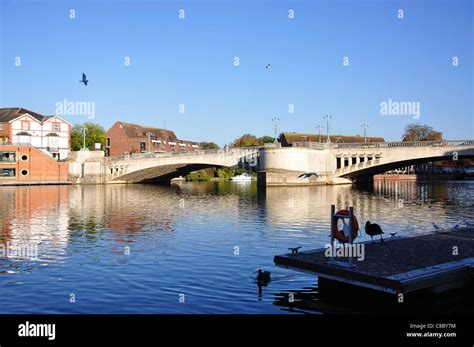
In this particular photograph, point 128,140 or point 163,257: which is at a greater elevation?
point 128,140

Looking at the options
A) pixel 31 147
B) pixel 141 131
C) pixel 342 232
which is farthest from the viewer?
pixel 141 131

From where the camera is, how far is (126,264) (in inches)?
797

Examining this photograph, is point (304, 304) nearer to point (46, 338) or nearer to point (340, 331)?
point (340, 331)

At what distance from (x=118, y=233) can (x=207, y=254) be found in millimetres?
8613

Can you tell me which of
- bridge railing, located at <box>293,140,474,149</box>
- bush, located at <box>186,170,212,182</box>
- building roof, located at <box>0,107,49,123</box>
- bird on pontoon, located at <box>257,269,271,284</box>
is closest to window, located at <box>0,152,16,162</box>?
building roof, located at <box>0,107,49,123</box>

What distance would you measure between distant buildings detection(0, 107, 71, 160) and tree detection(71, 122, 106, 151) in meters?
11.6

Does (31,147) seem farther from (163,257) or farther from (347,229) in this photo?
(347,229)

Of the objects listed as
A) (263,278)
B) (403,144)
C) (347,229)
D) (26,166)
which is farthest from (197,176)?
(347,229)

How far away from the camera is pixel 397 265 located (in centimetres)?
1567

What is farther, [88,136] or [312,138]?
[312,138]

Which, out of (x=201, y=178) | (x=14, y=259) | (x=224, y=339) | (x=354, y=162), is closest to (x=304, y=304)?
(x=224, y=339)

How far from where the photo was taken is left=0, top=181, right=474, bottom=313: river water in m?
14.9

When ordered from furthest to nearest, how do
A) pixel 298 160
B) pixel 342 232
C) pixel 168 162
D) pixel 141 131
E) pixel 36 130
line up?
pixel 141 131, pixel 36 130, pixel 168 162, pixel 298 160, pixel 342 232

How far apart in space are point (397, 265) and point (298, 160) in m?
70.0
